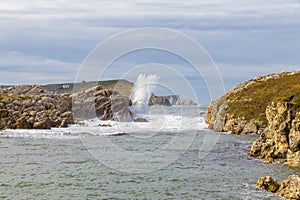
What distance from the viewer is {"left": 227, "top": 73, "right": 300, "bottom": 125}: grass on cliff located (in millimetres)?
103375

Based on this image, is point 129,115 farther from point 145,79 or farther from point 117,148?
point 145,79

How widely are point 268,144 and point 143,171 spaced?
1977cm

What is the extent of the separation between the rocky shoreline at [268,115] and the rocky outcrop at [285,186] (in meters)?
0.07

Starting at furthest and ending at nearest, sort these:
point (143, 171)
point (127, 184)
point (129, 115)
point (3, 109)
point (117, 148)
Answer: point (129, 115) → point (3, 109) → point (117, 148) → point (143, 171) → point (127, 184)

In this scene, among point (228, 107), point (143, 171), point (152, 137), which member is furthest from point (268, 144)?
point (228, 107)

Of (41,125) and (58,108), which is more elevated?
(58,108)

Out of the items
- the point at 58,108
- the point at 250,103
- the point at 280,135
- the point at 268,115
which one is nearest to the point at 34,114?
the point at 58,108

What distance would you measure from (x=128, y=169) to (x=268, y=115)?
25.2 meters

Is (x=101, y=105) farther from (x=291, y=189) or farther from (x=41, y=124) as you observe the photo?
(x=291, y=189)

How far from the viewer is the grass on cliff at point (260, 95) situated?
10338 centimetres

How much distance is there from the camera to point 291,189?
108 feet

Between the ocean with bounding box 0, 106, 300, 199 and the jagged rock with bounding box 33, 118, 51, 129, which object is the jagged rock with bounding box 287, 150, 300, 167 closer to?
the ocean with bounding box 0, 106, 300, 199

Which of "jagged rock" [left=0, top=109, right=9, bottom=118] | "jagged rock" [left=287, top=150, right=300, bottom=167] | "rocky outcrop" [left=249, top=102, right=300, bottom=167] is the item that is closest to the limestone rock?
"jagged rock" [left=0, top=109, right=9, bottom=118]

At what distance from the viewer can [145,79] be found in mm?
47188
